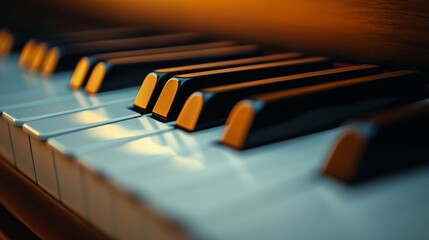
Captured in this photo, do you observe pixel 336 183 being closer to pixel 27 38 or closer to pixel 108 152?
pixel 108 152

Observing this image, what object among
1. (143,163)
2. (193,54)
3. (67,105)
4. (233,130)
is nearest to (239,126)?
(233,130)

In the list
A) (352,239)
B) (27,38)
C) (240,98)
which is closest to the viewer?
(352,239)

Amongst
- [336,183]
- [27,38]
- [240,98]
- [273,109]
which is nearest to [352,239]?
[336,183]

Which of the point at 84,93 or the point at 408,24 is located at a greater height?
the point at 408,24

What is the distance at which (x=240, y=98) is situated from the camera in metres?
0.65

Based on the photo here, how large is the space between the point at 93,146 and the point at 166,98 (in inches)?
6.2

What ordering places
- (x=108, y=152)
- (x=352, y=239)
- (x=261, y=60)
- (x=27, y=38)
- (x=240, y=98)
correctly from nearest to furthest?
(x=352, y=239) → (x=108, y=152) → (x=240, y=98) → (x=261, y=60) → (x=27, y=38)

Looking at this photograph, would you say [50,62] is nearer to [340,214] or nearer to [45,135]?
[45,135]

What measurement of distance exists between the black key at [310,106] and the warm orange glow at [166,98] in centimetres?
11

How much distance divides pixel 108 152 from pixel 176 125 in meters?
0.12

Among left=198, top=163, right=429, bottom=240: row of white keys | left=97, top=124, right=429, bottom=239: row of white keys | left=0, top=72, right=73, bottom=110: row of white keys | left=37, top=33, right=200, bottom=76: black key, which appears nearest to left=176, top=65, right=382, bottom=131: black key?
left=97, top=124, right=429, bottom=239: row of white keys

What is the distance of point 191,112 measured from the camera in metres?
0.62

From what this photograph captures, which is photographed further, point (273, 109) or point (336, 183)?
point (273, 109)

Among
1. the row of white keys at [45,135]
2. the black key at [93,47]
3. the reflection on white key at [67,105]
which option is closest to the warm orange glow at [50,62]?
the black key at [93,47]
